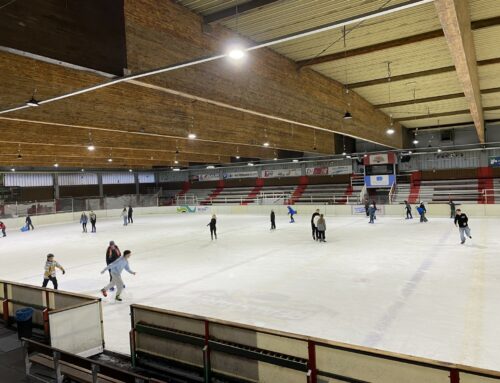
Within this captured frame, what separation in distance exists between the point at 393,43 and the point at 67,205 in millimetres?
34504

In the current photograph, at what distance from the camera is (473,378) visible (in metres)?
3.19

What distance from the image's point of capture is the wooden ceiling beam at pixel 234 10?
7406 millimetres

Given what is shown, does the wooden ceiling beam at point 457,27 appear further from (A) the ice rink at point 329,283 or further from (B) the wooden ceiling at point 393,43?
(A) the ice rink at point 329,283

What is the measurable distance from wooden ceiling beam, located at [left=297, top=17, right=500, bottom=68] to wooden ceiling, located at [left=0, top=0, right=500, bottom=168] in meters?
0.03

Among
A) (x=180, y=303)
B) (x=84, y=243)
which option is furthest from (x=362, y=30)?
(x=84, y=243)

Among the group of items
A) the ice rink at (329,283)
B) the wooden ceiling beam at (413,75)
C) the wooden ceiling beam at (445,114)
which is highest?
the wooden ceiling beam at (445,114)

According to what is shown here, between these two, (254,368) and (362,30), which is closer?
(254,368)

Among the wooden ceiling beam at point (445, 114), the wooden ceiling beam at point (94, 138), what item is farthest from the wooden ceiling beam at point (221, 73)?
the wooden ceiling beam at point (445, 114)

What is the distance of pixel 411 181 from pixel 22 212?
114 feet

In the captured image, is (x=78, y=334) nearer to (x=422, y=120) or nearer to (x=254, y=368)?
(x=254, y=368)

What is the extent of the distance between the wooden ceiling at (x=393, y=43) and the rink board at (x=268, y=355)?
5085 millimetres

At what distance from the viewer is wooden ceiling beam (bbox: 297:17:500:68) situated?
383 inches

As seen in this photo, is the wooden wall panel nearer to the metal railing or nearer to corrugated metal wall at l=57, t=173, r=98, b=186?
the metal railing

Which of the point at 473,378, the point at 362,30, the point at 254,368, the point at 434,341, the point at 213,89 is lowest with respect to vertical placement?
the point at 434,341
